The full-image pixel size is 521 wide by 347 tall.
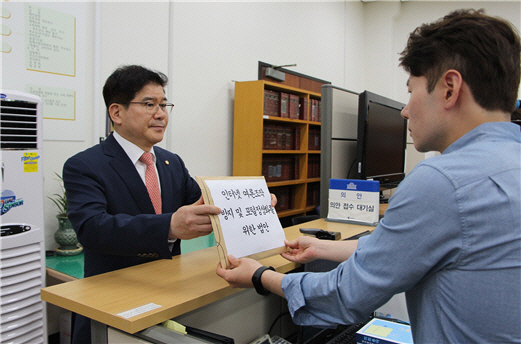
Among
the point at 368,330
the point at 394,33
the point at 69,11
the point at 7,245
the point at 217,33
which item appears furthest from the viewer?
the point at 394,33

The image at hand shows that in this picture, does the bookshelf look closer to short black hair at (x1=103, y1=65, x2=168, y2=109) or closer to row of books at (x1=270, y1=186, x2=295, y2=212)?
row of books at (x1=270, y1=186, x2=295, y2=212)

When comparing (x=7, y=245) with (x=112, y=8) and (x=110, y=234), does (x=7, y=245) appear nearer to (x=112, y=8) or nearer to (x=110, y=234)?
(x=110, y=234)

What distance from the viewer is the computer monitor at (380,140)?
248 centimetres

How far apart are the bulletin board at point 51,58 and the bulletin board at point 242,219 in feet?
6.21

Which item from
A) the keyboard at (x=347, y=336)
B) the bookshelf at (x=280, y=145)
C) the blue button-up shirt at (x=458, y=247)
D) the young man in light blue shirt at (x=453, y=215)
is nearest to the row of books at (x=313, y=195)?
the bookshelf at (x=280, y=145)

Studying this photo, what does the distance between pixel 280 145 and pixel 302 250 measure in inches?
118

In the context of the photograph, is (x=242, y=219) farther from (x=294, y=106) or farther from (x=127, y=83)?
(x=294, y=106)

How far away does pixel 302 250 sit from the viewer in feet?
4.45

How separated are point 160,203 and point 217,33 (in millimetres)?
2743

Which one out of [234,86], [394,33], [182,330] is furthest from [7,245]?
[394,33]

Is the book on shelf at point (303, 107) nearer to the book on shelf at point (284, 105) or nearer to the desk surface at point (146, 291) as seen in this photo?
the book on shelf at point (284, 105)

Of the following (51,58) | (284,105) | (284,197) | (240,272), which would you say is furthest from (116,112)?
(284,197)

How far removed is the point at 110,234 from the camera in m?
1.25

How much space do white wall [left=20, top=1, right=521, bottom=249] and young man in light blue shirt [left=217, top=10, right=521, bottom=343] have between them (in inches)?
93.8
